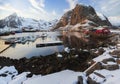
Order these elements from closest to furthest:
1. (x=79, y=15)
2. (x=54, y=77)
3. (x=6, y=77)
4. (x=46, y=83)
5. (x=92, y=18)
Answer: (x=46, y=83), (x=54, y=77), (x=6, y=77), (x=92, y=18), (x=79, y=15)

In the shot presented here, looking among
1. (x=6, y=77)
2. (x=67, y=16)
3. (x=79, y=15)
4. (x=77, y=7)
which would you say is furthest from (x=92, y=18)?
(x=6, y=77)

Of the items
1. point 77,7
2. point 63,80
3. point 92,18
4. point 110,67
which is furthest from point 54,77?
point 77,7

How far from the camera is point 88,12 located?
425ft

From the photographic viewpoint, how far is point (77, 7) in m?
136

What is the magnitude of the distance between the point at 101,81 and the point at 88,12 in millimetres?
124868

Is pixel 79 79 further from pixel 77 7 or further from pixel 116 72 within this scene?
pixel 77 7

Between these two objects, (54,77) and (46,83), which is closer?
(46,83)

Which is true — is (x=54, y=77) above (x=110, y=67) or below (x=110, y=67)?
below

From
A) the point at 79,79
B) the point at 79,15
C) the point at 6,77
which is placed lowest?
the point at 6,77

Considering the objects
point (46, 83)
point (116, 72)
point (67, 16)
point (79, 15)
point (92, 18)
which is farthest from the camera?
point (67, 16)

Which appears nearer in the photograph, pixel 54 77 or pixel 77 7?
pixel 54 77

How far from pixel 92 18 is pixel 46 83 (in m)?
106

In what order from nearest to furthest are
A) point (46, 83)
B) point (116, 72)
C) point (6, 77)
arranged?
point (116, 72)
point (46, 83)
point (6, 77)

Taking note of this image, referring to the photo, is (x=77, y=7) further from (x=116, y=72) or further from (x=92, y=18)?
(x=116, y=72)
